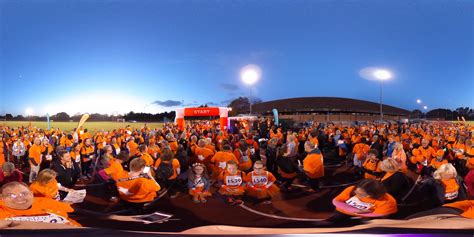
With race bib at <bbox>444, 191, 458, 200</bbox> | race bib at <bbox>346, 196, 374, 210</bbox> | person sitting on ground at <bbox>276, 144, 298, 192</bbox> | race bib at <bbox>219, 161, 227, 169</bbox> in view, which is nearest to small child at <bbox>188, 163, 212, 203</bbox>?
race bib at <bbox>219, 161, 227, 169</bbox>

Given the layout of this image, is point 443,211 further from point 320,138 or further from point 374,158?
point 320,138

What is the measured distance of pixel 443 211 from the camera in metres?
1.01

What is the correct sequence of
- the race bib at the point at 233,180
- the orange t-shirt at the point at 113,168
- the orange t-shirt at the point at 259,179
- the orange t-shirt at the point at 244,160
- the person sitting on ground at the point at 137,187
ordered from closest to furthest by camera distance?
the person sitting on ground at the point at 137,187 → the orange t-shirt at the point at 259,179 → the race bib at the point at 233,180 → the orange t-shirt at the point at 113,168 → the orange t-shirt at the point at 244,160

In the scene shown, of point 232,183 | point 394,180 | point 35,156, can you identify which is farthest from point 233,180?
point 35,156

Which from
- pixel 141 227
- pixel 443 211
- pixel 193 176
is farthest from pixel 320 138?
pixel 141 227

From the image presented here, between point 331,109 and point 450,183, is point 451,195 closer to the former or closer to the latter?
point 450,183

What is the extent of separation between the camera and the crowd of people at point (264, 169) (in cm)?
125

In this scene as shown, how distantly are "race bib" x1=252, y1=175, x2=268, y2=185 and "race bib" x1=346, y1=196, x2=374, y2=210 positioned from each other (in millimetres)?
1331

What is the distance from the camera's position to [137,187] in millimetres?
1961

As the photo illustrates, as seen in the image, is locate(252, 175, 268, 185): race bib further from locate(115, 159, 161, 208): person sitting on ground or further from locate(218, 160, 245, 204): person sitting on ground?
locate(115, 159, 161, 208): person sitting on ground

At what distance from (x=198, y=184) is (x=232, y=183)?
349mm

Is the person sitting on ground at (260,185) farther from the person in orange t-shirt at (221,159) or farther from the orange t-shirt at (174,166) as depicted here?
the orange t-shirt at (174,166)

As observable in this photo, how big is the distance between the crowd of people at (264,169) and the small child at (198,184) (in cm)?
1

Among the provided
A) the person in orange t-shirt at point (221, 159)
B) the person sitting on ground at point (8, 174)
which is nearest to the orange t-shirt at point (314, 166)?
the person in orange t-shirt at point (221, 159)
